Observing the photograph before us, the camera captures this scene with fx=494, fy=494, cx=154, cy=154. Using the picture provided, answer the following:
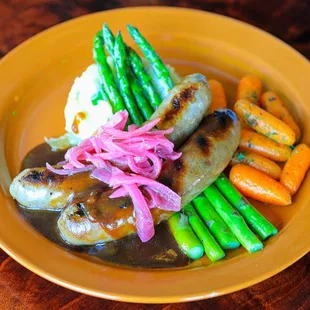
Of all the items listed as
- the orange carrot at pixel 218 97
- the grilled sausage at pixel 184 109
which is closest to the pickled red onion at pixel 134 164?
the grilled sausage at pixel 184 109

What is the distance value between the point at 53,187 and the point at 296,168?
1.56 meters

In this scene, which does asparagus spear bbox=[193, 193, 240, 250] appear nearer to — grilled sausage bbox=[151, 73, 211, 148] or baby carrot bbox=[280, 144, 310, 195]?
grilled sausage bbox=[151, 73, 211, 148]

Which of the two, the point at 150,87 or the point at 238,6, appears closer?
the point at 150,87

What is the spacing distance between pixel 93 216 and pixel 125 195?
0.69 feet

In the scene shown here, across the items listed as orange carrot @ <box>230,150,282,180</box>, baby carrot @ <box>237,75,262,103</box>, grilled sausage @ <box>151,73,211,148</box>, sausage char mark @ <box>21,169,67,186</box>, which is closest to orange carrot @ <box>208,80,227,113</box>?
baby carrot @ <box>237,75,262,103</box>

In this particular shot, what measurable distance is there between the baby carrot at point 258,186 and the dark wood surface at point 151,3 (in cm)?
40

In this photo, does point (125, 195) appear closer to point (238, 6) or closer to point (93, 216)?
point (93, 216)

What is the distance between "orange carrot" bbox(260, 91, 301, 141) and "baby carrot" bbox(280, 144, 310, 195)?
0.22 metres

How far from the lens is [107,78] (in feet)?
11.7

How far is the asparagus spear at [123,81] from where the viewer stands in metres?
3.52

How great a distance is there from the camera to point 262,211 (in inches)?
122

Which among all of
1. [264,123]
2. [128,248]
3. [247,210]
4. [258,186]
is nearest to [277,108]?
[264,123]

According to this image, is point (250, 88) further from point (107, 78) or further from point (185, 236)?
point (185, 236)

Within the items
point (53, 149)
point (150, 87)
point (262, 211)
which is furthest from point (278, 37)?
point (53, 149)
